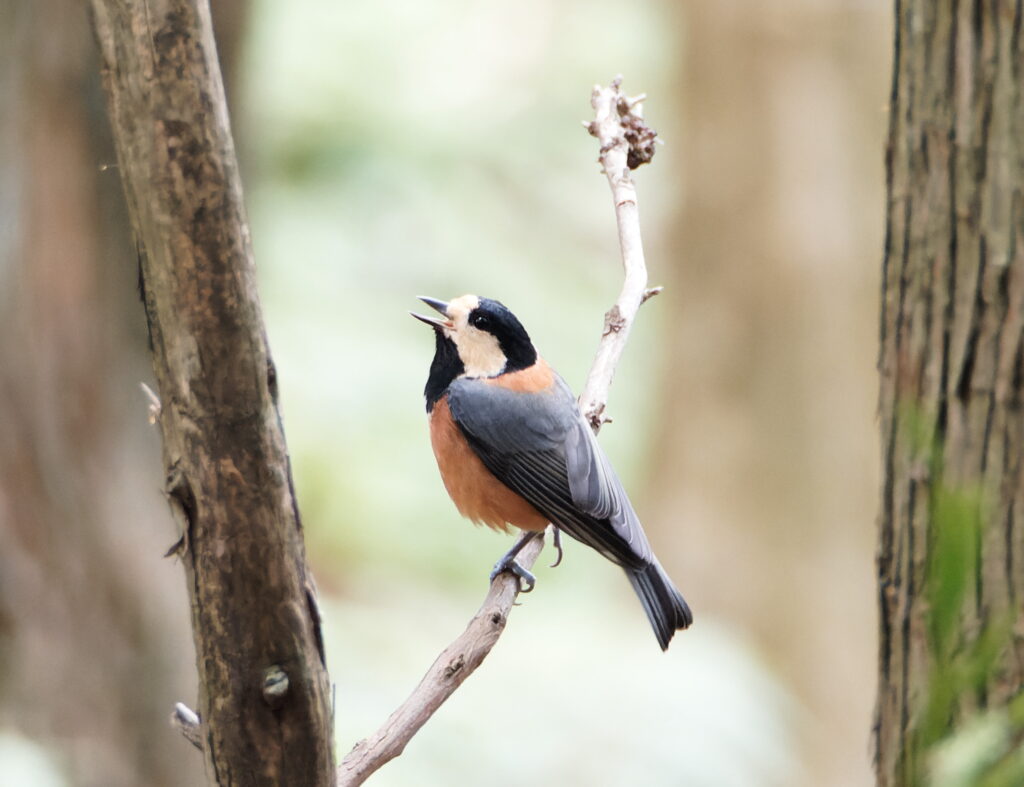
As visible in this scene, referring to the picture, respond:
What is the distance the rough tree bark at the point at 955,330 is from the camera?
2.15m

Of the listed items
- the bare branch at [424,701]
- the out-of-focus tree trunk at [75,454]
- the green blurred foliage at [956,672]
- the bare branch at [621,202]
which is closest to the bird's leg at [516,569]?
the bare branch at [621,202]

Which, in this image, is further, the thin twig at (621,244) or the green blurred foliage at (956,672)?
the thin twig at (621,244)

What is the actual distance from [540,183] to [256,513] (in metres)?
9.10

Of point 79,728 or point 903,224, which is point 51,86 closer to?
point 79,728

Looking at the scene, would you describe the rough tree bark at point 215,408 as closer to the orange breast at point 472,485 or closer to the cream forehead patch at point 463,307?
the orange breast at point 472,485

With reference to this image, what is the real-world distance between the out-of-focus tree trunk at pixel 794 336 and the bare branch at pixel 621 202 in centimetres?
370

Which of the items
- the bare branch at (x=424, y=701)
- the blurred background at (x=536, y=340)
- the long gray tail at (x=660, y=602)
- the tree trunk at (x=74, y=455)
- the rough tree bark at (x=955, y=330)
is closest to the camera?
the bare branch at (x=424, y=701)

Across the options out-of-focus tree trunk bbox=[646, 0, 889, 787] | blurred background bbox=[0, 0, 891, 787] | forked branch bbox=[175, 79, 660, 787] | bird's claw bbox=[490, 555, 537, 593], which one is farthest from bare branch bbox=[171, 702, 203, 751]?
out-of-focus tree trunk bbox=[646, 0, 889, 787]

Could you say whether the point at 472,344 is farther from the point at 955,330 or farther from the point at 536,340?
the point at 536,340

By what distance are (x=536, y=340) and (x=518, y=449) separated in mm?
6248

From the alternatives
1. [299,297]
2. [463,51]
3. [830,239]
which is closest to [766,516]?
[830,239]

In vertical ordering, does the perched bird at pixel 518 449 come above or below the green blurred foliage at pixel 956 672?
below

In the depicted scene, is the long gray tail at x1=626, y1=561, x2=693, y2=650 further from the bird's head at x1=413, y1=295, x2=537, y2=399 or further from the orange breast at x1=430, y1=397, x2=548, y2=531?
the bird's head at x1=413, y1=295, x2=537, y2=399

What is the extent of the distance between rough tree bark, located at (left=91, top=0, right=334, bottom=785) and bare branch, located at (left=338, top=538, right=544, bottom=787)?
0.18 m
